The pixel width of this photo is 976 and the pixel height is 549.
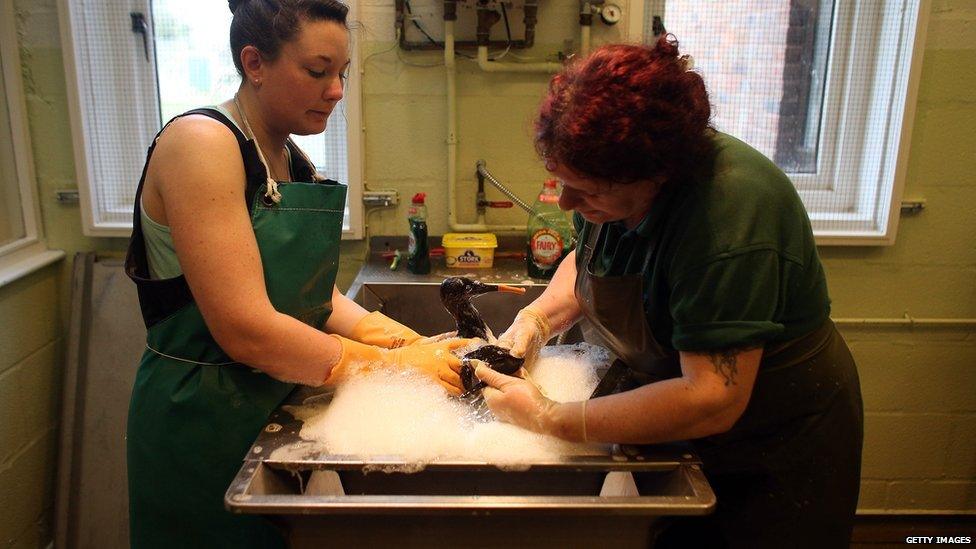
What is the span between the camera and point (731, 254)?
0.92 m

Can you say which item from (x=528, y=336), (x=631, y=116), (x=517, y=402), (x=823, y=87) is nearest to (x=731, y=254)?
(x=631, y=116)

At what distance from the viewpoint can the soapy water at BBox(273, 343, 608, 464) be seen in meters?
0.99

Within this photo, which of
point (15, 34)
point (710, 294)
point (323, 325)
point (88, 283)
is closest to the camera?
point (710, 294)

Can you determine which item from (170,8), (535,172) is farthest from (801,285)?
(170,8)

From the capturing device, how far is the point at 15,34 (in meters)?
1.97

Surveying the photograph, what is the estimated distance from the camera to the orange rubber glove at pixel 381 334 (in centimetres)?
142

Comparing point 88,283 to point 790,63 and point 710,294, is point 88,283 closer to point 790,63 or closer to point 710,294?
point 710,294

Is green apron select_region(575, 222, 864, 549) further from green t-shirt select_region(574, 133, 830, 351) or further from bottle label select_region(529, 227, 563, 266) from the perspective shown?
bottle label select_region(529, 227, 563, 266)

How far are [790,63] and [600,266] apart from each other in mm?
1358

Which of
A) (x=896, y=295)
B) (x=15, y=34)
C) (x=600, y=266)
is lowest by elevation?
(x=896, y=295)

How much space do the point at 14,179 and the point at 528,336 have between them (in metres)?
1.66

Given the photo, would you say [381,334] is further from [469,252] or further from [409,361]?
[469,252]

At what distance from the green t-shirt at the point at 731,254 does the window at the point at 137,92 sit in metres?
1.27

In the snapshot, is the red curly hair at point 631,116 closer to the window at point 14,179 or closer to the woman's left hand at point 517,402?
the woman's left hand at point 517,402
